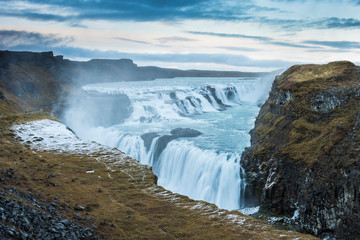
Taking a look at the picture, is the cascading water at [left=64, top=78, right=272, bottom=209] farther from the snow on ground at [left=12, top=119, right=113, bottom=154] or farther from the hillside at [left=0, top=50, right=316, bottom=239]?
the snow on ground at [left=12, top=119, right=113, bottom=154]

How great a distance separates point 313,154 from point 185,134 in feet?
82.8

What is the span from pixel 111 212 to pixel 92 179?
22.1 ft

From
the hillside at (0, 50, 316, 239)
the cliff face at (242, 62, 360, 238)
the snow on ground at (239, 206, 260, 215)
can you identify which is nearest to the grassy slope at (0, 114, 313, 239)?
the hillside at (0, 50, 316, 239)

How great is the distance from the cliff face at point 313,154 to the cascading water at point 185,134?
3.18m

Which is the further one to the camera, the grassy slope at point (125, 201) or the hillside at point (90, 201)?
the grassy slope at point (125, 201)

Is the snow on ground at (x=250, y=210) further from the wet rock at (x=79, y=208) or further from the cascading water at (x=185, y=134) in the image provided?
the wet rock at (x=79, y=208)

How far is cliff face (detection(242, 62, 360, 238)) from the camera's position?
72.9 feet

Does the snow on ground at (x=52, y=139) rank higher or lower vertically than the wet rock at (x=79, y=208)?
higher

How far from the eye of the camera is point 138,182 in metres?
24.9

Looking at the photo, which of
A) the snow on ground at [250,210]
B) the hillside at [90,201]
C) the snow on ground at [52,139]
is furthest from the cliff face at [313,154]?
the snow on ground at [52,139]

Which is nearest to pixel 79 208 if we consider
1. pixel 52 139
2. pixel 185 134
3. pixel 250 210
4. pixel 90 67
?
pixel 250 210

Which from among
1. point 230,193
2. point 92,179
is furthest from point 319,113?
point 92,179

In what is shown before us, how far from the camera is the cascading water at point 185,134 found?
33.5m

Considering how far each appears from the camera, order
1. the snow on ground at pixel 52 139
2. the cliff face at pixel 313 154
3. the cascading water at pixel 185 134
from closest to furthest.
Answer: the cliff face at pixel 313 154, the snow on ground at pixel 52 139, the cascading water at pixel 185 134
